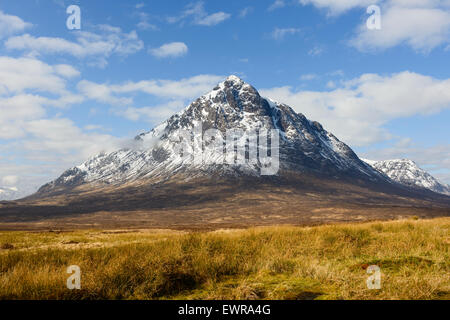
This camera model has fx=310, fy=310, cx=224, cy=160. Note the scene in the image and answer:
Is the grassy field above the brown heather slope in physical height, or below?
above

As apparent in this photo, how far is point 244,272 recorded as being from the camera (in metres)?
8.94

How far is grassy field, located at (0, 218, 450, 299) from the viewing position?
653 cm

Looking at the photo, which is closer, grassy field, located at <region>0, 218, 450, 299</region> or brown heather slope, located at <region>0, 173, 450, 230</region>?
grassy field, located at <region>0, 218, 450, 299</region>

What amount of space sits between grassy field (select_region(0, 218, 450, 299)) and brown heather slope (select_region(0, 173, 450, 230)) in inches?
3559

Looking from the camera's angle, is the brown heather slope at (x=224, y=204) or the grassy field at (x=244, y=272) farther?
the brown heather slope at (x=224, y=204)

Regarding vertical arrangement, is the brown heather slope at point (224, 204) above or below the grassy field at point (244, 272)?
below

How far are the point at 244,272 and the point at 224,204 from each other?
13366cm

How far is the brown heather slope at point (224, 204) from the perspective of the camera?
10931 centimetres

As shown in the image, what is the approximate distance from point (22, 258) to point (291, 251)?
30.0 ft

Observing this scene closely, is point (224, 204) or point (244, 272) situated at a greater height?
point (244, 272)

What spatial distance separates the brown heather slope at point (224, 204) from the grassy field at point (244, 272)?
90407mm

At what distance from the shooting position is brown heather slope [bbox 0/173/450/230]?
359ft

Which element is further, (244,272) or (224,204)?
(224,204)

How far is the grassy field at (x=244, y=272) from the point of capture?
21.4ft
